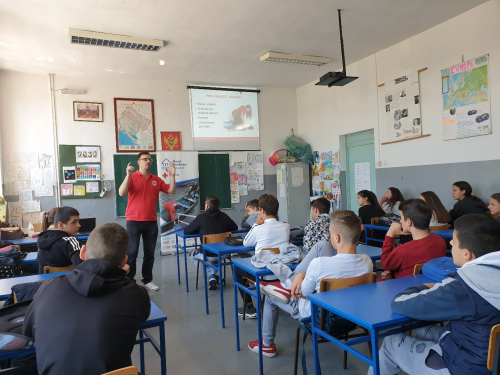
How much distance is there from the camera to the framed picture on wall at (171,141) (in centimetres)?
691

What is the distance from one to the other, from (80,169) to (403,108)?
205 inches

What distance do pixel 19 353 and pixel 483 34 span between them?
5189mm

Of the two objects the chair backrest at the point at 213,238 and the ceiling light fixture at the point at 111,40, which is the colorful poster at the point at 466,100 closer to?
the chair backrest at the point at 213,238

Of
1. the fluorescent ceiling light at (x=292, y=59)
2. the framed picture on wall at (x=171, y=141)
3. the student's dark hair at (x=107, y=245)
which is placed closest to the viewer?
the student's dark hair at (x=107, y=245)

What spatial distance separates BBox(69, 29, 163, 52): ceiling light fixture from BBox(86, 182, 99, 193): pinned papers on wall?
2.49m

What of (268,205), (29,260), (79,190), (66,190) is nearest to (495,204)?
(268,205)

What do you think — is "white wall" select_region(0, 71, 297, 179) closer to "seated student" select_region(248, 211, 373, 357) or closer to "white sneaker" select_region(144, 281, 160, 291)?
"white sneaker" select_region(144, 281, 160, 291)

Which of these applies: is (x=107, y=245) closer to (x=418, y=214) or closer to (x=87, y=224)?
(x=418, y=214)

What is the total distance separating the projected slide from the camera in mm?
7176

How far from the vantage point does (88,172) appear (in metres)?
6.38

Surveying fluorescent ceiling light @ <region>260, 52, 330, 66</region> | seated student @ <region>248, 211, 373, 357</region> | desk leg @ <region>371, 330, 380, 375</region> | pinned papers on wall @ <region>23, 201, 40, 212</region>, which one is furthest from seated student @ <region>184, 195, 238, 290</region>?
pinned papers on wall @ <region>23, 201, 40, 212</region>

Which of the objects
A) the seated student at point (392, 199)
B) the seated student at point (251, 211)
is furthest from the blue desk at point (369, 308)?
the seated student at point (392, 199)

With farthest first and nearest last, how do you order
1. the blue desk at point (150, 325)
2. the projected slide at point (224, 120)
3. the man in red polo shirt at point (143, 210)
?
the projected slide at point (224, 120), the man in red polo shirt at point (143, 210), the blue desk at point (150, 325)

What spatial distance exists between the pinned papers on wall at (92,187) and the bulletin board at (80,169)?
16 mm
